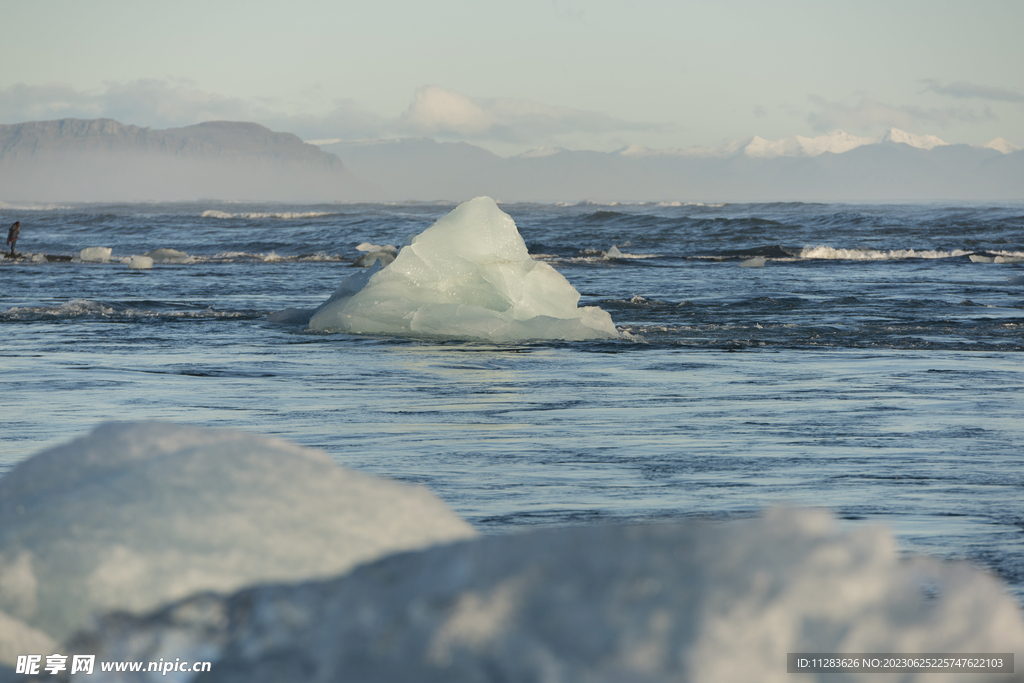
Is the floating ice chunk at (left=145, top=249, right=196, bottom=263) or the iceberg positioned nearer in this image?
the iceberg

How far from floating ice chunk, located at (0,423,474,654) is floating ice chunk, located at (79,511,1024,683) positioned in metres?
0.32

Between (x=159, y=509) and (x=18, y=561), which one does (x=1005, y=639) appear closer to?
(x=159, y=509)

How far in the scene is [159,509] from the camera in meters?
1.81

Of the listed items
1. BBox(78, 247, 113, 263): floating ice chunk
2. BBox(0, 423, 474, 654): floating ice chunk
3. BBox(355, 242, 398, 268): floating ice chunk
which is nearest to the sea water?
BBox(0, 423, 474, 654): floating ice chunk

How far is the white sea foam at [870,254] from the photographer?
25.2 m

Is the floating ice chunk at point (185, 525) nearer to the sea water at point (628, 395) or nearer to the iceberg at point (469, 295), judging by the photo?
the sea water at point (628, 395)

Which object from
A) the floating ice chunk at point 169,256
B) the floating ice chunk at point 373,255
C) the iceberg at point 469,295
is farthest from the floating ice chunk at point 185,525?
the floating ice chunk at point 169,256

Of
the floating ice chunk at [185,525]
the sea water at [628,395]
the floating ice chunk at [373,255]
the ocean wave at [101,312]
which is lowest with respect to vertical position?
the ocean wave at [101,312]

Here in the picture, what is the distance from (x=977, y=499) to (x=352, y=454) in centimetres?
299

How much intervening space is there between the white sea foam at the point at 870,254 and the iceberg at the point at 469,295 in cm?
1670

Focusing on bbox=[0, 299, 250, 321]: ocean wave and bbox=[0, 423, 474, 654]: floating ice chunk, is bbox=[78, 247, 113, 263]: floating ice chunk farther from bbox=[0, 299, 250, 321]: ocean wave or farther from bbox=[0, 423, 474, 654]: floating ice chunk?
bbox=[0, 423, 474, 654]: floating ice chunk

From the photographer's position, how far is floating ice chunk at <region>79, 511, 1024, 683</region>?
1.23 meters

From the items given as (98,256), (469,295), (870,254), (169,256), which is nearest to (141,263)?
(169,256)

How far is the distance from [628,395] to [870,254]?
823 inches
